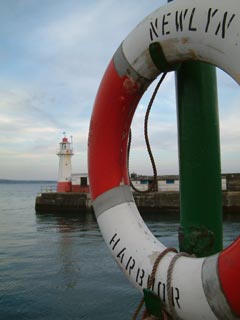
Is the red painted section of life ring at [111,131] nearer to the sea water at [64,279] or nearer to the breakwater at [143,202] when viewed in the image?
the sea water at [64,279]

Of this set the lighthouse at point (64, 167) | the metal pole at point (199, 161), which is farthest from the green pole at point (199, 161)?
the lighthouse at point (64, 167)

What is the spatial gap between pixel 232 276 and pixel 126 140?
1023 millimetres

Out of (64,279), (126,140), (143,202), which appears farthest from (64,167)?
(126,140)

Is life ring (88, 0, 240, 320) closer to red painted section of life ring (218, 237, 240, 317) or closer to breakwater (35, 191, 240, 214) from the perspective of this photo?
red painted section of life ring (218, 237, 240, 317)

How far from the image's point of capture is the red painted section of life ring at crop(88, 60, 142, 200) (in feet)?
6.59

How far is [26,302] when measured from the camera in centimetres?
561

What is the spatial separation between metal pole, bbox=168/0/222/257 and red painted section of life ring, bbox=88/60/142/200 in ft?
1.10

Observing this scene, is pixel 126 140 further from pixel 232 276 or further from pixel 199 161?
pixel 232 276

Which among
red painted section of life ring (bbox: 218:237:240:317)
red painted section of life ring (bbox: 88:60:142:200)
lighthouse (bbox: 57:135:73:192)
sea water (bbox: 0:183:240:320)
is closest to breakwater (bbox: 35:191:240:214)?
lighthouse (bbox: 57:135:73:192)

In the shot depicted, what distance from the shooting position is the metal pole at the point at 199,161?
2002 millimetres

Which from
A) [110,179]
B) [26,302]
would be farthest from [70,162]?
[110,179]

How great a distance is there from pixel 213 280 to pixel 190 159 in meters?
0.78

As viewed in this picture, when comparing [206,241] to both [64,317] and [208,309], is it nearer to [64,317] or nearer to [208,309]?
[208,309]

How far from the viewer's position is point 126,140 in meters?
2.12
